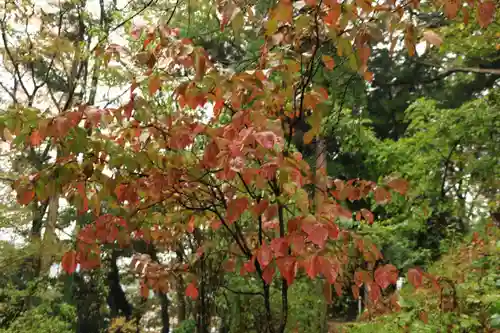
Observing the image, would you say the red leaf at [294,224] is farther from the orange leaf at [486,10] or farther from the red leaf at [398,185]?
the orange leaf at [486,10]

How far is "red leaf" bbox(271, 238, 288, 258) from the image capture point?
2.09 m

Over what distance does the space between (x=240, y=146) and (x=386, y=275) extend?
112 cm

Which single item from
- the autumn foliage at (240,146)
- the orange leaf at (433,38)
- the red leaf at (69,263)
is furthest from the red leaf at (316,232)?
the red leaf at (69,263)

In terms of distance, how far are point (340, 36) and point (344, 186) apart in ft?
3.11

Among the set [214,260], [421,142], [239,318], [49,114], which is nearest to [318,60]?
[49,114]

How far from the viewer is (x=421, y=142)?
324 inches

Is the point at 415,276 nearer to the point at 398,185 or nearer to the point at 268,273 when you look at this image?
the point at 398,185

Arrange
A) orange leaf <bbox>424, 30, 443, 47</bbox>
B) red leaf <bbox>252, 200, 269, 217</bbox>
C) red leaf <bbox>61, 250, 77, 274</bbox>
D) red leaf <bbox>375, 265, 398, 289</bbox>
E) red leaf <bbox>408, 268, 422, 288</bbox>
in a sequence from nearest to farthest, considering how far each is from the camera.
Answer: orange leaf <bbox>424, 30, 443, 47</bbox> < red leaf <bbox>252, 200, 269, 217</bbox> < red leaf <bbox>375, 265, 398, 289</bbox> < red leaf <bbox>61, 250, 77, 274</bbox> < red leaf <bbox>408, 268, 422, 288</bbox>

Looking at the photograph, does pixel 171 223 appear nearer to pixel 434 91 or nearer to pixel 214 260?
pixel 214 260

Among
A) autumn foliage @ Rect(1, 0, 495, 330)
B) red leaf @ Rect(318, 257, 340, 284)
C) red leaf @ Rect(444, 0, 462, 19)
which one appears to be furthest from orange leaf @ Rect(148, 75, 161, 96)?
red leaf @ Rect(444, 0, 462, 19)

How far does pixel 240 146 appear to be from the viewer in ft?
6.33

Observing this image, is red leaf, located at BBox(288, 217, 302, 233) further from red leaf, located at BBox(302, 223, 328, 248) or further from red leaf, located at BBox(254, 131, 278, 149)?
red leaf, located at BBox(254, 131, 278, 149)

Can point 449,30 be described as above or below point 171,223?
above

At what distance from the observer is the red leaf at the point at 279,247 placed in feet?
6.84
